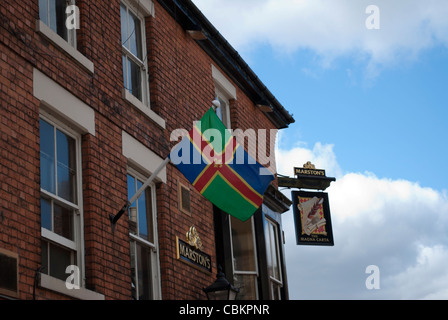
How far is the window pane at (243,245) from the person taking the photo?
50.2ft

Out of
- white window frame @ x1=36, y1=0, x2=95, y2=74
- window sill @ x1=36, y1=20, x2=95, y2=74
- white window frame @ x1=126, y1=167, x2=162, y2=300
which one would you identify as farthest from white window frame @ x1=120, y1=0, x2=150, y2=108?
window sill @ x1=36, y1=20, x2=95, y2=74

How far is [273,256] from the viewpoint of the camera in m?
16.6

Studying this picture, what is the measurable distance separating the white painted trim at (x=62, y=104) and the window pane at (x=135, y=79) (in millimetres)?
1830

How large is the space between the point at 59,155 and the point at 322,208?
9.54 metres

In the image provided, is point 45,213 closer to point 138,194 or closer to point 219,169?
point 138,194

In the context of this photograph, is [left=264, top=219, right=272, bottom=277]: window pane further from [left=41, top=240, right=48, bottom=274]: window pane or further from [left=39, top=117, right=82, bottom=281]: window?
[left=41, top=240, right=48, bottom=274]: window pane

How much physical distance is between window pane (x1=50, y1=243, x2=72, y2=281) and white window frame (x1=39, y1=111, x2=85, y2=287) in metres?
0.07

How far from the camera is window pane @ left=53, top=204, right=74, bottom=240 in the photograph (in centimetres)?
1002

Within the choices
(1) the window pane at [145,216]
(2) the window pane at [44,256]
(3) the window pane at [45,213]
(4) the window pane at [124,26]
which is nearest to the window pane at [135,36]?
(4) the window pane at [124,26]

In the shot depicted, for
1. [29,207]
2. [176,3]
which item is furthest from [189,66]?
[29,207]

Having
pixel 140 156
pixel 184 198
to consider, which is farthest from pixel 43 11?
pixel 184 198

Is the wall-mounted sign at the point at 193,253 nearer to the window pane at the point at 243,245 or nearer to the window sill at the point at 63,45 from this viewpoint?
the window pane at the point at 243,245
